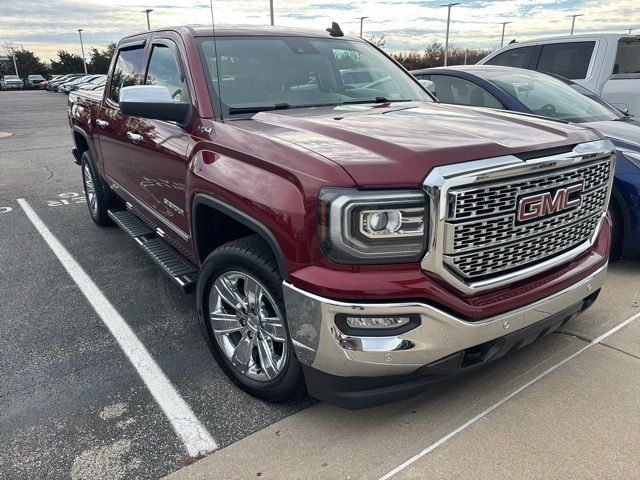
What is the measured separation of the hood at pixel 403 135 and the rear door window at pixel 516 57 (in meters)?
5.77

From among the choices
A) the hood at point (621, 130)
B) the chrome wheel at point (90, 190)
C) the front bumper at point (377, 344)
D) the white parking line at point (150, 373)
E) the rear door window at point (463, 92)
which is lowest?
the white parking line at point (150, 373)

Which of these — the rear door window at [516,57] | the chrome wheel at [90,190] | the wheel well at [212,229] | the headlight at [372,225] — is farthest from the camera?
the rear door window at [516,57]

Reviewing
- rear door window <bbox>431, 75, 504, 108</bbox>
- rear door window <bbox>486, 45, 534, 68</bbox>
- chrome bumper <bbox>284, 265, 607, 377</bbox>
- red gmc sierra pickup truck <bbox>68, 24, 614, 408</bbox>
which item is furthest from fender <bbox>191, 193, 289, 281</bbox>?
rear door window <bbox>486, 45, 534, 68</bbox>

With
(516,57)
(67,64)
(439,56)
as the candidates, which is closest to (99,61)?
(67,64)

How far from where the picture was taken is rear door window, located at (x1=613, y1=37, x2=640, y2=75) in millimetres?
7714

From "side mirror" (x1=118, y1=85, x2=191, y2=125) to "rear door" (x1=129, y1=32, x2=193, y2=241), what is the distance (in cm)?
9

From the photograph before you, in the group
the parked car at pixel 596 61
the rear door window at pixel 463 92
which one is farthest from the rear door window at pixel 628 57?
the rear door window at pixel 463 92

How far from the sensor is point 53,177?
357 inches

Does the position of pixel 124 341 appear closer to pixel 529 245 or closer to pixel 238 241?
pixel 238 241

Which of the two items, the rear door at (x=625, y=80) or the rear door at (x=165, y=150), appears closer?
the rear door at (x=165, y=150)

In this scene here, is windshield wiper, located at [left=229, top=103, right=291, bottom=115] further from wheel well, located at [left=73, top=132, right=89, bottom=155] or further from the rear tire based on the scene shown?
wheel well, located at [left=73, top=132, right=89, bottom=155]

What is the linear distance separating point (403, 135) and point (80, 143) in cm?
489

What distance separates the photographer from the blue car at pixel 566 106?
14.0 ft

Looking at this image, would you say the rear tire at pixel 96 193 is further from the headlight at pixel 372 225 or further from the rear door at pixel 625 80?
the rear door at pixel 625 80
